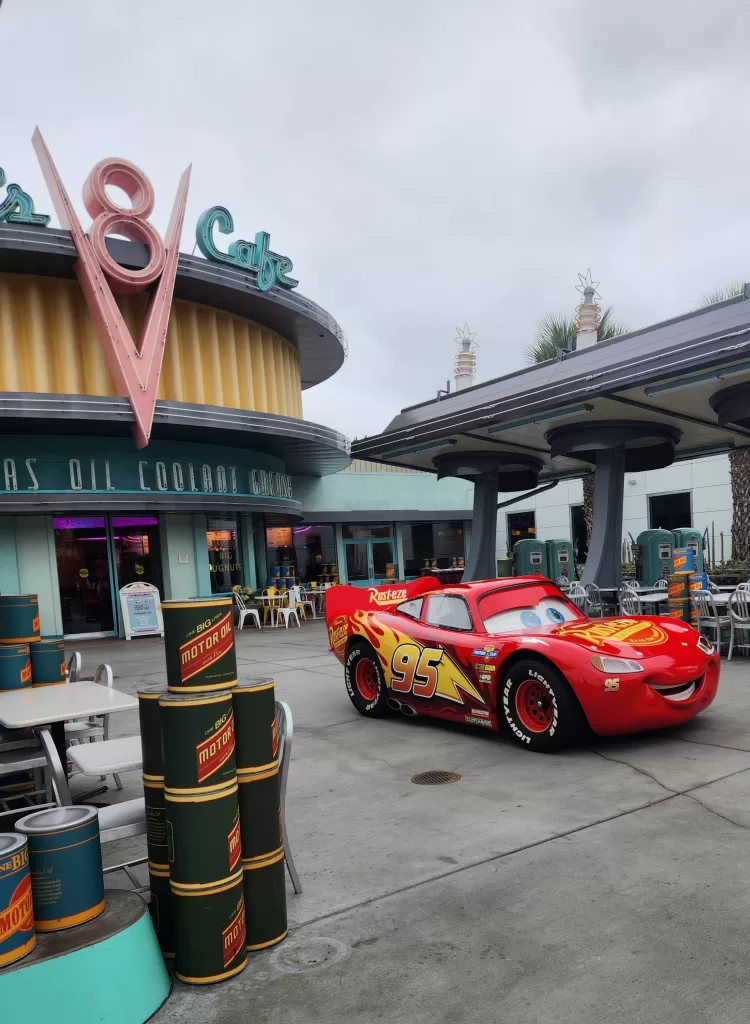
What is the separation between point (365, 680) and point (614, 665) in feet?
9.79

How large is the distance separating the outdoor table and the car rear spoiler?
A: 11.3 feet

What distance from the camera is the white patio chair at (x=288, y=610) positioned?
19.1 meters

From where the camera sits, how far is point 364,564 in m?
26.8

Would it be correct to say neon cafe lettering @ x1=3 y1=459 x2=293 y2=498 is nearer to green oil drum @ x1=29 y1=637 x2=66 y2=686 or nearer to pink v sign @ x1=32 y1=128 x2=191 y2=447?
pink v sign @ x1=32 y1=128 x2=191 y2=447

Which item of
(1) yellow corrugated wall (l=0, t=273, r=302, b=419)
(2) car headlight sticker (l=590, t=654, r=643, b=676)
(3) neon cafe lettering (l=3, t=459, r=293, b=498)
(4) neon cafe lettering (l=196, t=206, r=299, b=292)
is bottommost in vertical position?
(2) car headlight sticker (l=590, t=654, r=643, b=676)

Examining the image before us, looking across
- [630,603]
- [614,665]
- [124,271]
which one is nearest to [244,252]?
[124,271]

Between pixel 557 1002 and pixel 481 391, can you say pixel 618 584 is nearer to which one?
pixel 481 391

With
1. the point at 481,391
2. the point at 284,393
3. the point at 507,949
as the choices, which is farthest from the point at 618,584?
the point at 507,949

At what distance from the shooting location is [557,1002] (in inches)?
110

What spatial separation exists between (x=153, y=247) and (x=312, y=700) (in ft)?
39.0

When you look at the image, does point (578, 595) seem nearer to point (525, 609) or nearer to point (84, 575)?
point (525, 609)

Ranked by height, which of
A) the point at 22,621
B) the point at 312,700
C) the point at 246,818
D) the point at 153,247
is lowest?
the point at 312,700

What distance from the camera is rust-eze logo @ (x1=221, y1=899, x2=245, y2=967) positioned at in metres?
3.12

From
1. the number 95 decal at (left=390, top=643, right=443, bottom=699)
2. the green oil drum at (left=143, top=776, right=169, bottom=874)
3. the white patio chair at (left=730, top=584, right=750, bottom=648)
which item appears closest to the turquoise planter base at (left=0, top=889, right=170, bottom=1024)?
the green oil drum at (left=143, top=776, right=169, bottom=874)
